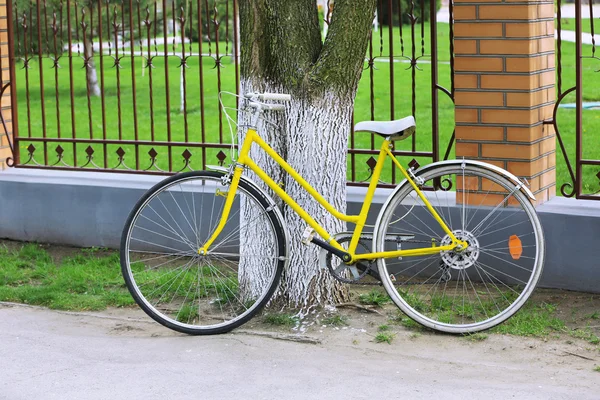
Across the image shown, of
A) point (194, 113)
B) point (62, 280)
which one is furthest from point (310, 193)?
point (194, 113)

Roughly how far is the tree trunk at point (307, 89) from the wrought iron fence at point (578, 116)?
123 cm

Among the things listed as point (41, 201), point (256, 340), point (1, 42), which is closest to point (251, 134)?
point (256, 340)

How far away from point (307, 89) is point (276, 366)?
147cm

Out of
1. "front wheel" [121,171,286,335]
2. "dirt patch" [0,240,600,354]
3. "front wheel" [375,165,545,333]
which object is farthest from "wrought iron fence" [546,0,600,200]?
"front wheel" [121,171,286,335]

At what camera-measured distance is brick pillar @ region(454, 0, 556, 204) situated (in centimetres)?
574

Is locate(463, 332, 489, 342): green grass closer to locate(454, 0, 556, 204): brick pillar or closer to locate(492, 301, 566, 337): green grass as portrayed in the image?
locate(492, 301, 566, 337): green grass

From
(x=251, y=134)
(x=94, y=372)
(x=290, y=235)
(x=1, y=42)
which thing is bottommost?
(x=94, y=372)

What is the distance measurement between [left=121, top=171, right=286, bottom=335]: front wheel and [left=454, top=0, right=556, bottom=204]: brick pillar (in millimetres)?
1347

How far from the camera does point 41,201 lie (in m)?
7.40

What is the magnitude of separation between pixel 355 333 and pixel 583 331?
3.65 ft

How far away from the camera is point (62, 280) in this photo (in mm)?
6332

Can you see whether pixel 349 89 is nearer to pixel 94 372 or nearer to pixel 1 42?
pixel 94 372

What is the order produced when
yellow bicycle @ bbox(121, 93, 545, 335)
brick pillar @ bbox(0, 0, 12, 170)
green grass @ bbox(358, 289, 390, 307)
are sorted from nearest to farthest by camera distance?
yellow bicycle @ bbox(121, 93, 545, 335), green grass @ bbox(358, 289, 390, 307), brick pillar @ bbox(0, 0, 12, 170)

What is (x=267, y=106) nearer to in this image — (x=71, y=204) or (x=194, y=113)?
(x=71, y=204)
